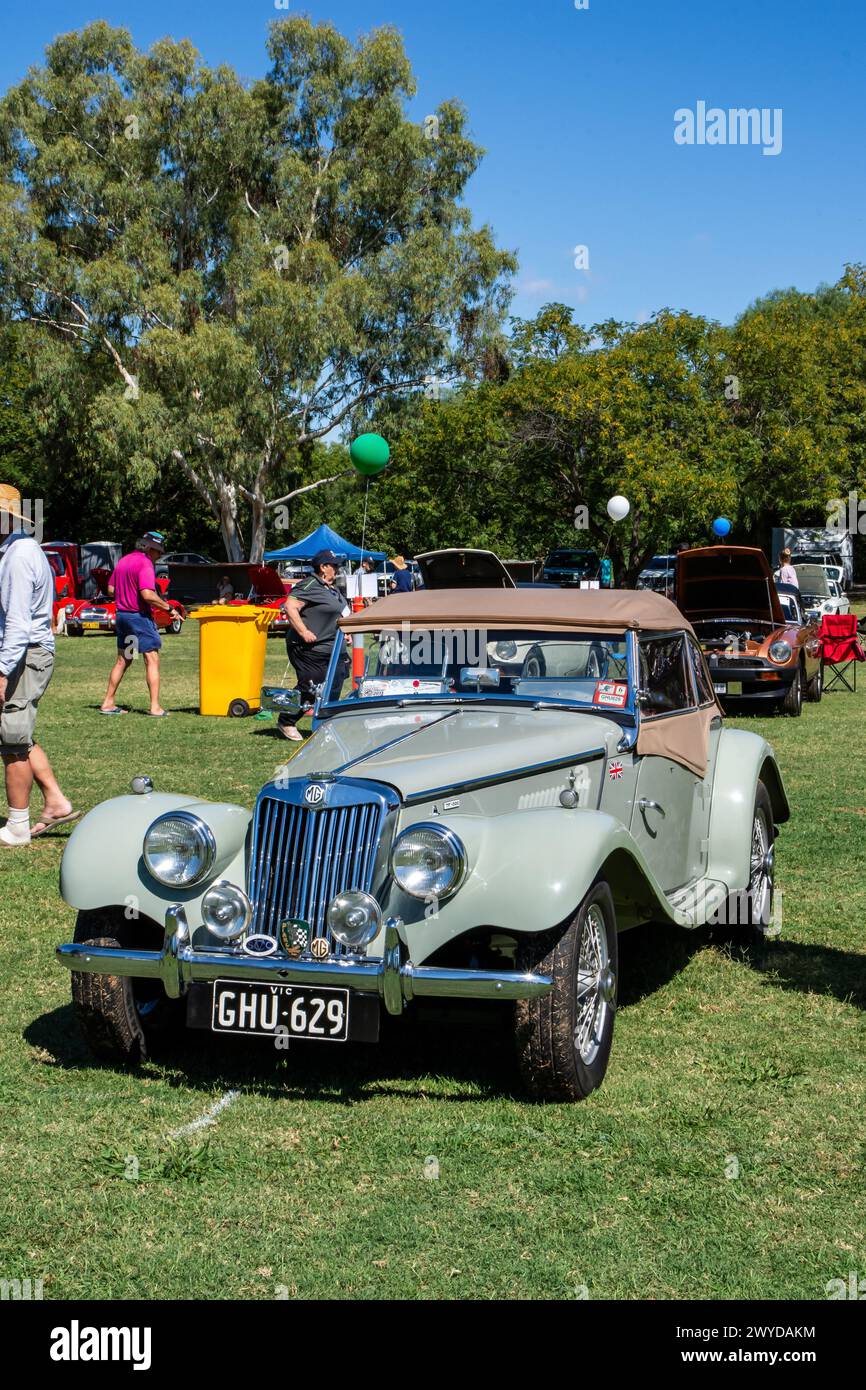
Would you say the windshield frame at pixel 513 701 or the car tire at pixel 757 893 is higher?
the windshield frame at pixel 513 701

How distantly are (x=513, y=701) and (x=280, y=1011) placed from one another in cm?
182

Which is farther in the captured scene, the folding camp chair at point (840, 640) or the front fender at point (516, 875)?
the folding camp chair at point (840, 640)

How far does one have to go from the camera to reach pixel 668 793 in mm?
5910

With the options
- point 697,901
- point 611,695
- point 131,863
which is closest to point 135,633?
point 611,695

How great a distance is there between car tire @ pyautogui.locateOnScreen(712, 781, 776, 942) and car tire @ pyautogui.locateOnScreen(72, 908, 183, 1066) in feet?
8.99

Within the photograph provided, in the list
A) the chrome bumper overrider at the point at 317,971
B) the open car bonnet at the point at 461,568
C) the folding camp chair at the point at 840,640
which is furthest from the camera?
the open car bonnet at the point at 461,568

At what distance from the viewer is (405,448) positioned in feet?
128

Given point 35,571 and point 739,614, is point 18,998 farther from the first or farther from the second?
point 739,614

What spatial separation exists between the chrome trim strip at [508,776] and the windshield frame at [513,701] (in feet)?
1.12

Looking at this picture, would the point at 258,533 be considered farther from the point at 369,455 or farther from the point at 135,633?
the point at 135,633

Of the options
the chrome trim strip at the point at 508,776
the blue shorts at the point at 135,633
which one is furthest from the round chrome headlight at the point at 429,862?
the blue shorts at the point at 135,633

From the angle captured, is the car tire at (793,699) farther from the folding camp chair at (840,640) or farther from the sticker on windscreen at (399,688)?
the sticker on windscreen at (399,688)

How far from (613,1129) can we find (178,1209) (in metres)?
1.41

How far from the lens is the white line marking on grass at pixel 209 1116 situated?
14.1 feet
